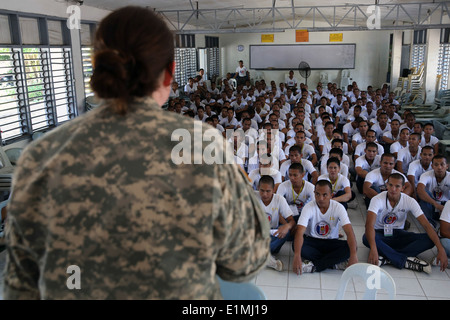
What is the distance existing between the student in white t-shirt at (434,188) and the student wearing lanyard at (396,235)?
973 millimetres

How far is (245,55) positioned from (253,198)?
22.0 m

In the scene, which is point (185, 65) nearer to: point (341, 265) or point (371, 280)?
point (341, 265)

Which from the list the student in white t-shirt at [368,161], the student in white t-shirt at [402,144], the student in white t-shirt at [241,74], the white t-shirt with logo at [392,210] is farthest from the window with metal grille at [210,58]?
the white t-shirt with logo at [392,210]

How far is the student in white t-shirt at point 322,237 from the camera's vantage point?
459 cm

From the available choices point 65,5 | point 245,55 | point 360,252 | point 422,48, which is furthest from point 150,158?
point 245,55

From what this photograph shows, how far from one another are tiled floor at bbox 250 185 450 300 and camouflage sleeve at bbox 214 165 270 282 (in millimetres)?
3167

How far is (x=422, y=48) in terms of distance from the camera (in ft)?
56.6

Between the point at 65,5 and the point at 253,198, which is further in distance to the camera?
the point at 65,5

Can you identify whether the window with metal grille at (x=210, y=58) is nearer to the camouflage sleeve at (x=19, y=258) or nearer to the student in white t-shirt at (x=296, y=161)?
the student in white t-shirt at (x=296, y=161)

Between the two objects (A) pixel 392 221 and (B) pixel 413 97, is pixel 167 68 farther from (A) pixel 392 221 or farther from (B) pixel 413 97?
(B) pixel 413 97

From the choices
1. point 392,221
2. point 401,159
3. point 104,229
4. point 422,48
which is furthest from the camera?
point 422,48

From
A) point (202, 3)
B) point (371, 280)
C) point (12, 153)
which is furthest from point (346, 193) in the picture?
point (202, 3)

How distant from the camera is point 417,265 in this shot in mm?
4574

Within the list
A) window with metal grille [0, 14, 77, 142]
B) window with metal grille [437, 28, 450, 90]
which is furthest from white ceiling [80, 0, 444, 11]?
window with metal grille [437, 28, 450, 90]
